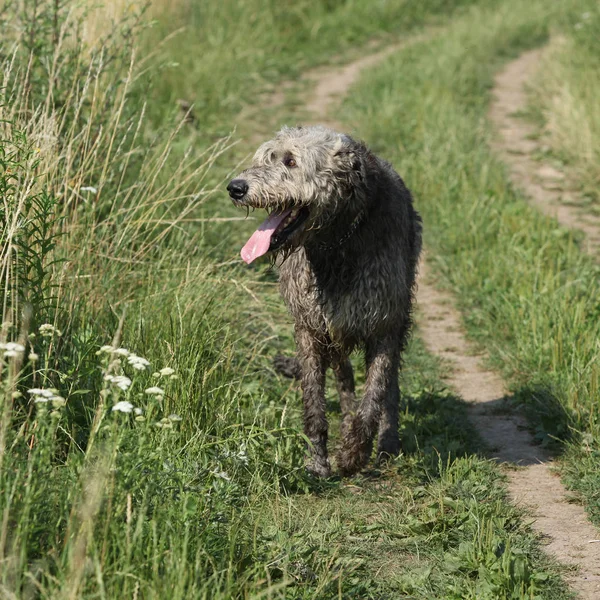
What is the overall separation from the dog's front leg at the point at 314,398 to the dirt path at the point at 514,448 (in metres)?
1.01

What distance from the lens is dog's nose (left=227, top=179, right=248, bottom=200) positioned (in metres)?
4.55

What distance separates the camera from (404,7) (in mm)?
19297

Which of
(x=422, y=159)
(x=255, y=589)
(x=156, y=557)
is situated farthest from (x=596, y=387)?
(x=422, y=159)

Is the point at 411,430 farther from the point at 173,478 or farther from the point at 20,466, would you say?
the point at 20,466

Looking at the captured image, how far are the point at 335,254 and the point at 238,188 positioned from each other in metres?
0.70

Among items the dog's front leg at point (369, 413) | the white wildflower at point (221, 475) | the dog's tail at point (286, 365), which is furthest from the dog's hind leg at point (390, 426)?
the white wildflower at point (221, 475)

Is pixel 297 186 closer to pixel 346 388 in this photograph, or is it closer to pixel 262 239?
pixel 262 239

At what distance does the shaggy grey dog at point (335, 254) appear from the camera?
4.67 meters

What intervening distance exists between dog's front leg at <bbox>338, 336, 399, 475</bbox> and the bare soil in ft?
2.67

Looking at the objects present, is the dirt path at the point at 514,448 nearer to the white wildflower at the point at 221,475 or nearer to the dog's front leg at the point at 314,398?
the dog's front leg at the point at 314,398

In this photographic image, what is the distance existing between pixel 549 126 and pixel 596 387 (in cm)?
763

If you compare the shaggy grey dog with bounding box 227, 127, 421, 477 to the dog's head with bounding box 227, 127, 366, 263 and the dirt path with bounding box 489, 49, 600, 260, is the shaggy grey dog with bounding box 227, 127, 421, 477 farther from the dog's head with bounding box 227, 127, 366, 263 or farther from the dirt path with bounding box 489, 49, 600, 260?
the dirt path with bounding box 489, 49, 600, 260

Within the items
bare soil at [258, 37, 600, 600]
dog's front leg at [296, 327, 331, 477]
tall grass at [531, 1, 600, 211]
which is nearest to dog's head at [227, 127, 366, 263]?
dog's front leg at [296, 327, 331, 477]

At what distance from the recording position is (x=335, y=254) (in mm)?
4973
